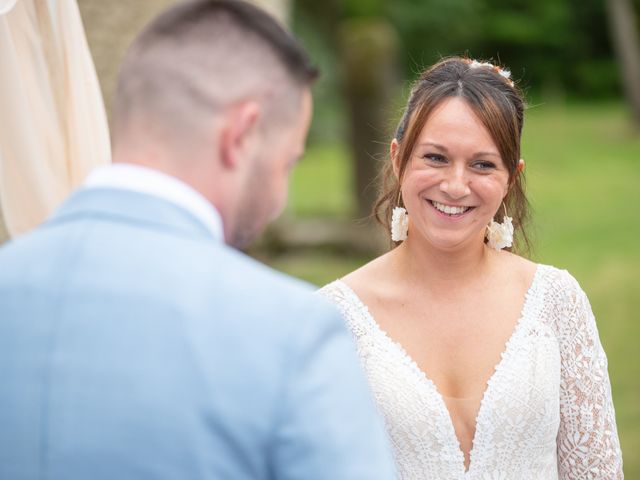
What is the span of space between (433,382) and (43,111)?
1.39 meters

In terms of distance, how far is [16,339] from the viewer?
4.86 ft

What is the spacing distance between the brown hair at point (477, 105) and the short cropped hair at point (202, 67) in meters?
1.54

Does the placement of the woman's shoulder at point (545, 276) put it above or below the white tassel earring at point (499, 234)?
below

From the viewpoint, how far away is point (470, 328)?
3.16 meters

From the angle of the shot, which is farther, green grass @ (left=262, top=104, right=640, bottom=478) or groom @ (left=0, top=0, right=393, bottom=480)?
green grass @ (left=262, top=104, right=640, bottom=478)

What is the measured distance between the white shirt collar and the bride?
1.59m

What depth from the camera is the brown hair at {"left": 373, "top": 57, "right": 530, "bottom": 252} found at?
310cm

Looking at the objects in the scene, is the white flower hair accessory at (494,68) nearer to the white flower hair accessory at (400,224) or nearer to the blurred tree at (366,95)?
the white flower hair accessory at (400,224)

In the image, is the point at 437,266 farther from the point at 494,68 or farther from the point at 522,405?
the point at 494,68

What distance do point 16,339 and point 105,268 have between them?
17 cm

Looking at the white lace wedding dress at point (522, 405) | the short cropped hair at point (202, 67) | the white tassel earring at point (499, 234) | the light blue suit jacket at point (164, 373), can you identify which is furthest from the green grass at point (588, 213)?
the light blue suit jacket at point (164, 373)

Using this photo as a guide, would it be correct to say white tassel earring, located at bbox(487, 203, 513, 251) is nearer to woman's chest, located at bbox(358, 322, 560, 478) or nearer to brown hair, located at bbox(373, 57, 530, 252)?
brown hair, located at bbox(373, 57, 530, 252)

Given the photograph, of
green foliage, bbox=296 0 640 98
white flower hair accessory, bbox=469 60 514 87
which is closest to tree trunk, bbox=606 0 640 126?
green foliage, bbox=296 0 640 98

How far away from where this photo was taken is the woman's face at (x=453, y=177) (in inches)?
120
